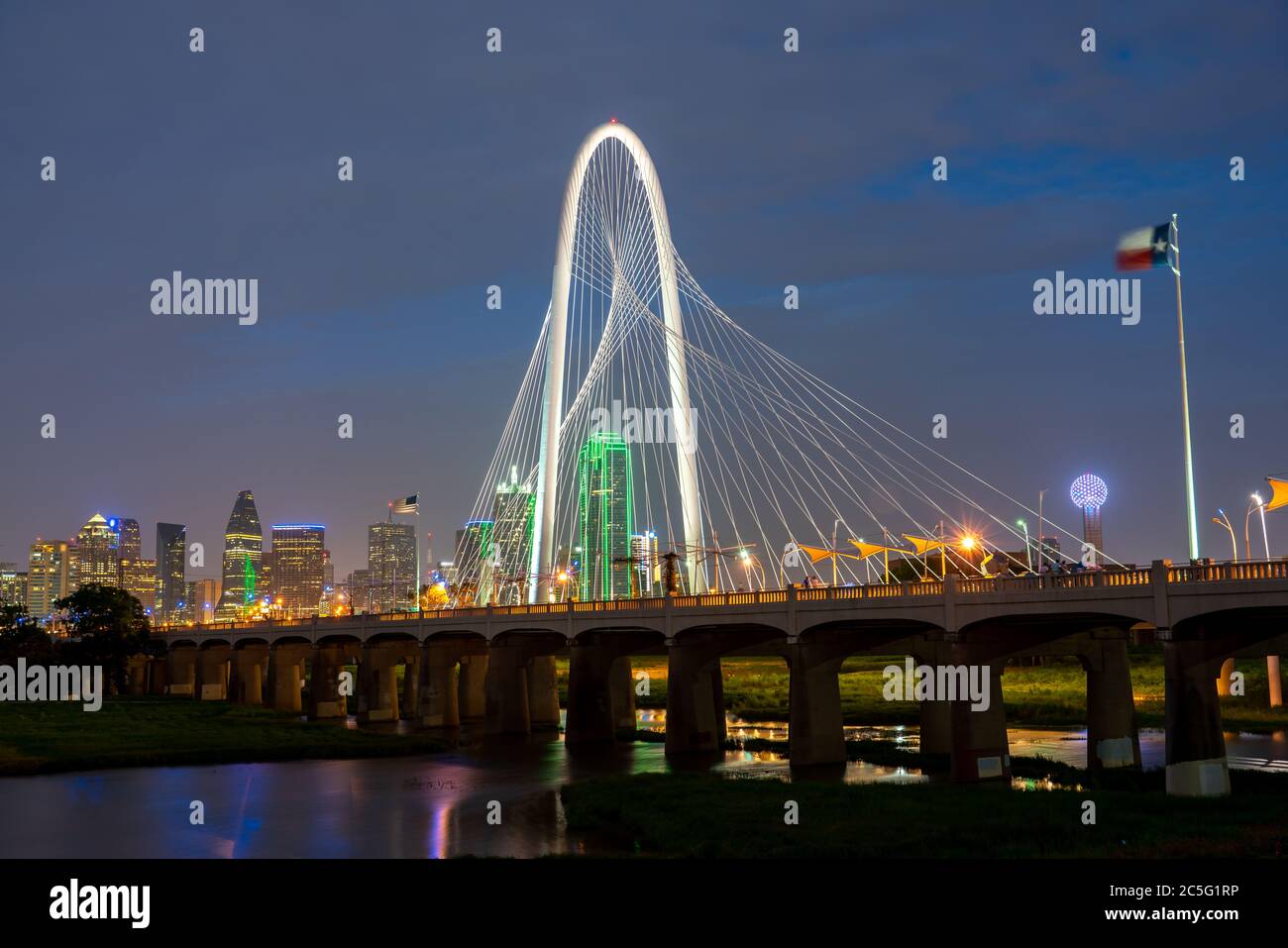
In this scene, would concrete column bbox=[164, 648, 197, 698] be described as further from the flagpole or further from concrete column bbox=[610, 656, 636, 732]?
the flagpole

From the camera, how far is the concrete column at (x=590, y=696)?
74188mm

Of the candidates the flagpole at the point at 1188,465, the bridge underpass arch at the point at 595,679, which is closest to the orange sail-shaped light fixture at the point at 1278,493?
the flagpole at the point at 1188,465

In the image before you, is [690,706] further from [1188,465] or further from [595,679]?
[1188,465]

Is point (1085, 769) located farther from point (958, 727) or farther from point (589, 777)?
point (589, 777)

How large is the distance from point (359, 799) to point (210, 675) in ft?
284

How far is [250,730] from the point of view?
7944 cm

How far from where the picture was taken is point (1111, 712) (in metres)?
52.3

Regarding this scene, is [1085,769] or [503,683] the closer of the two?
[1085,769]

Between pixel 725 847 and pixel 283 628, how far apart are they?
293 ft

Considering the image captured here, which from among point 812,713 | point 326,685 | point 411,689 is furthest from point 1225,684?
point 326,685

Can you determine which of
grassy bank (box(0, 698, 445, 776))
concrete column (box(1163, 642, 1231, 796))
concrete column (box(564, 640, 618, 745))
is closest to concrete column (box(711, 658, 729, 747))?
concrete column (box(564, 640, 618, 745))

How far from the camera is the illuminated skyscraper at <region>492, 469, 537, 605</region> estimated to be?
4865 inches

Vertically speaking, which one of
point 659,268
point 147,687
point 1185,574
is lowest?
point 147,687
